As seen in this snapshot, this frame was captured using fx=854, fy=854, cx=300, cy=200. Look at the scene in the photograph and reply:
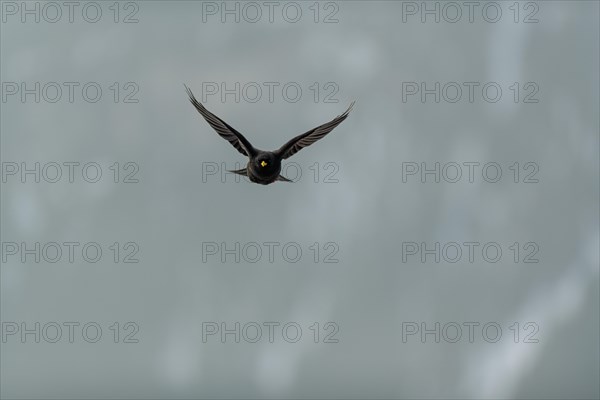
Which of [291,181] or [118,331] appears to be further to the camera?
[118,331]

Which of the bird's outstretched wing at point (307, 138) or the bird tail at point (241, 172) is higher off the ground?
the bird's outstretched wing at point (307, 138)

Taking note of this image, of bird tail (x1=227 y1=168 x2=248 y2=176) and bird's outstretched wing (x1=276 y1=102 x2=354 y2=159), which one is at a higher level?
bird's outstretched wing (x1=276 y1=102 x2=354 y2=159)

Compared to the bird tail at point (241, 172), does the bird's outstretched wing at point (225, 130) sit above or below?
above

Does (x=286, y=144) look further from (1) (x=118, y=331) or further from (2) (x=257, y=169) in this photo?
(1) (x=118, y=331)

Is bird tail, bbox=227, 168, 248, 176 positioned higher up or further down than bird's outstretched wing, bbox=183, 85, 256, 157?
further down

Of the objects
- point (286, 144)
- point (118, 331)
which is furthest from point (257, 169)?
point (118, 331)
